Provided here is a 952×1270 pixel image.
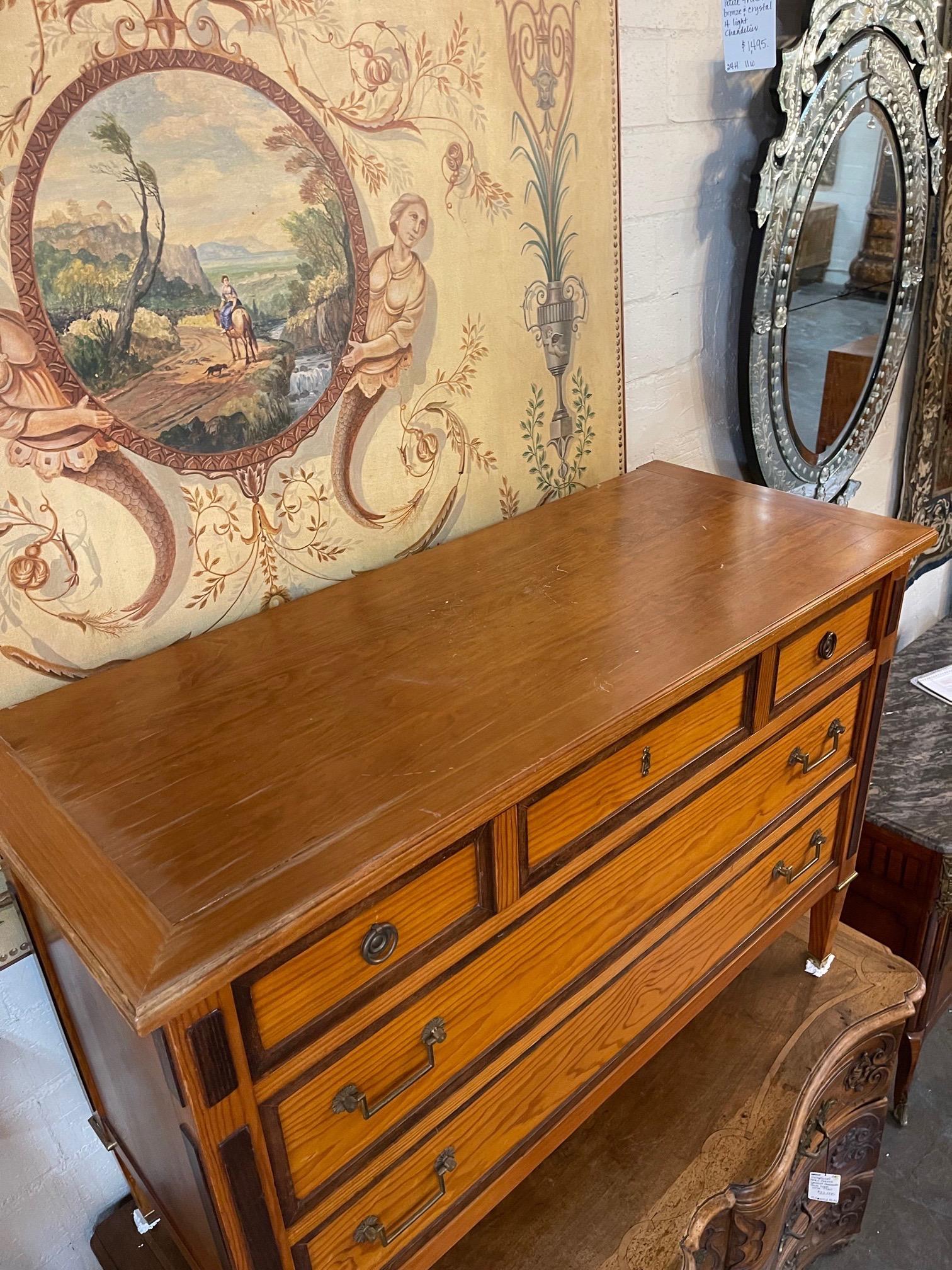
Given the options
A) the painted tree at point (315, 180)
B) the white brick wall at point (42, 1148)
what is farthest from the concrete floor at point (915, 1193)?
the painted tree at point (315, 180)

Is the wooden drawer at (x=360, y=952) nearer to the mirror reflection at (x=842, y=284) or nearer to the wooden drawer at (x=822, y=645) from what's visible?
the wooden drawer at (x=822, y=645)

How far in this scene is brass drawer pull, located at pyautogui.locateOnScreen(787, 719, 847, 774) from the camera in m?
1.26

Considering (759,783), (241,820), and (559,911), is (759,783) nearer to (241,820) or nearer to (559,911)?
(559,911)

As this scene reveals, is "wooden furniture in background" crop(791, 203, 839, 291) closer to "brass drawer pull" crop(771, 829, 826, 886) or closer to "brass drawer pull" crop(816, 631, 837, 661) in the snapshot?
"brass drawer pull" crop(816, 631, 837, 661)

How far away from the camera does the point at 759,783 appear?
47.9 inches

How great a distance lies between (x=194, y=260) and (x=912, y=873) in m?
1.77

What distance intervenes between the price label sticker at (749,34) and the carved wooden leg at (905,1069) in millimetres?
1854

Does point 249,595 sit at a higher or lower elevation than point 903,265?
lower

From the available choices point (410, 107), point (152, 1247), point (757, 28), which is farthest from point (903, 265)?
point (152, 1247)

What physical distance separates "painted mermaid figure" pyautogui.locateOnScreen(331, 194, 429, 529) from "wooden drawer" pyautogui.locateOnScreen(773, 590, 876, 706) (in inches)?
23.3

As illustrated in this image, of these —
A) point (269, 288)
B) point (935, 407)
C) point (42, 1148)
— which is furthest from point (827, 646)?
point (935, 407)

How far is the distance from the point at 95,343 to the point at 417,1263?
1019 millimetres

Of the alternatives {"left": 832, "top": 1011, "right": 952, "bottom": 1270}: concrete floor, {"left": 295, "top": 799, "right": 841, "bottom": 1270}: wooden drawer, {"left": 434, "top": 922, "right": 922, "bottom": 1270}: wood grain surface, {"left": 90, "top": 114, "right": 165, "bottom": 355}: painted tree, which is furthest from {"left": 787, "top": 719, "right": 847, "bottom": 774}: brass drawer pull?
{"left": 832, "top": 1011, "right": 952, "bottom": 1270}: concrete floor

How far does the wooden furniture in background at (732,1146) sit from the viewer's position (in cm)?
121
